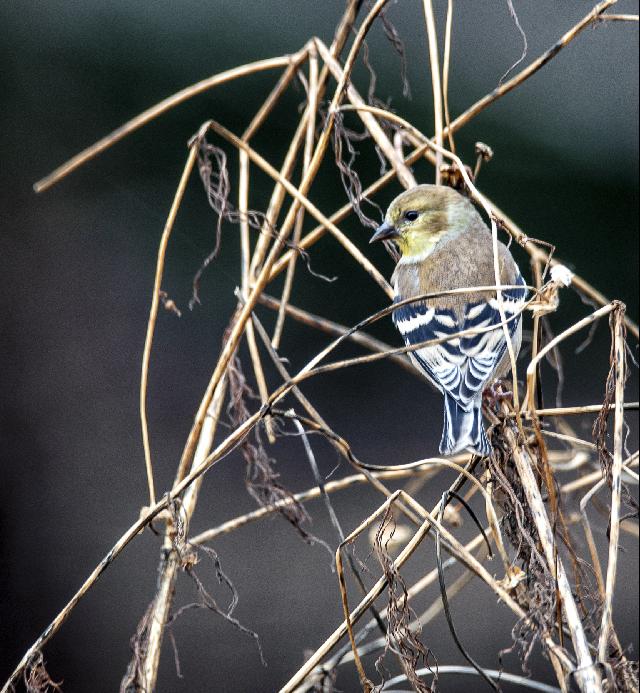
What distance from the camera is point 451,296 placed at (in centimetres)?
313

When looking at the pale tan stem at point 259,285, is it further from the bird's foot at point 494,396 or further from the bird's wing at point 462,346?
the bird's foot at point 494,396

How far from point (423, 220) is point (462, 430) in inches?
44.6

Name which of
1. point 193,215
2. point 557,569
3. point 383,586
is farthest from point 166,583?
point 193,215

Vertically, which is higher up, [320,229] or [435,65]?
[435,65]

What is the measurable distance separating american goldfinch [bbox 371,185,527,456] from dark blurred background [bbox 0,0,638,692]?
3.29 m

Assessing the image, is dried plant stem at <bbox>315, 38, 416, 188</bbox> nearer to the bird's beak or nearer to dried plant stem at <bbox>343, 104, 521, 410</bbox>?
dried plant stem at <bbox>343, 104, 521, 410</bbox>

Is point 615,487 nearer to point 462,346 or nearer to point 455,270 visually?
point 462,346

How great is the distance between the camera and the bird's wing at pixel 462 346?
9.73ft

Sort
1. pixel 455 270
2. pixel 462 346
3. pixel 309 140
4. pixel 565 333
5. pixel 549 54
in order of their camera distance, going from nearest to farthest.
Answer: pixel 565 333
pixel 549 54
pixel 309 140
pixel 462 346
pixel 455 270

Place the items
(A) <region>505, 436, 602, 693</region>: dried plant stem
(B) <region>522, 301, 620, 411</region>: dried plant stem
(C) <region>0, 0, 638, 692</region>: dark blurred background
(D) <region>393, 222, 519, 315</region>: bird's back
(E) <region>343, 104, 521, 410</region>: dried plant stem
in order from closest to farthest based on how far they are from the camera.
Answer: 1. (A) <region>505, 436, 602, 693</region>: dried plant stem
2. (B) <region>522, 301, 620, 411</region>: dried plant stem
3. (E) <region>343, 104, 521, 410</region>: dried plant stem
4. (D) <region>393, 222, 519, 315</region>: bird's back
5. (C) <region>0, 0, 638, 692</region>: dark blurred background

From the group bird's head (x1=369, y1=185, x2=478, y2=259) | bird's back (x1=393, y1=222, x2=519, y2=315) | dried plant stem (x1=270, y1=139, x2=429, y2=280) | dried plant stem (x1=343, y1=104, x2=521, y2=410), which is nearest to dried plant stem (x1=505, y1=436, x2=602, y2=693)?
dried plant stem (x1=343, y1=104, x2=521, y2=410)

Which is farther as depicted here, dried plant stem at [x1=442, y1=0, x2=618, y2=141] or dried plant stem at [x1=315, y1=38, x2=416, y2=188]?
dried plant stem at [x1=315, y1=38, x2=416, y2=188]

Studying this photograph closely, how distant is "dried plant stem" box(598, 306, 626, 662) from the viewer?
4.91ft

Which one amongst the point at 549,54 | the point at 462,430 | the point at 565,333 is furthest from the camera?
the point at 462,430
